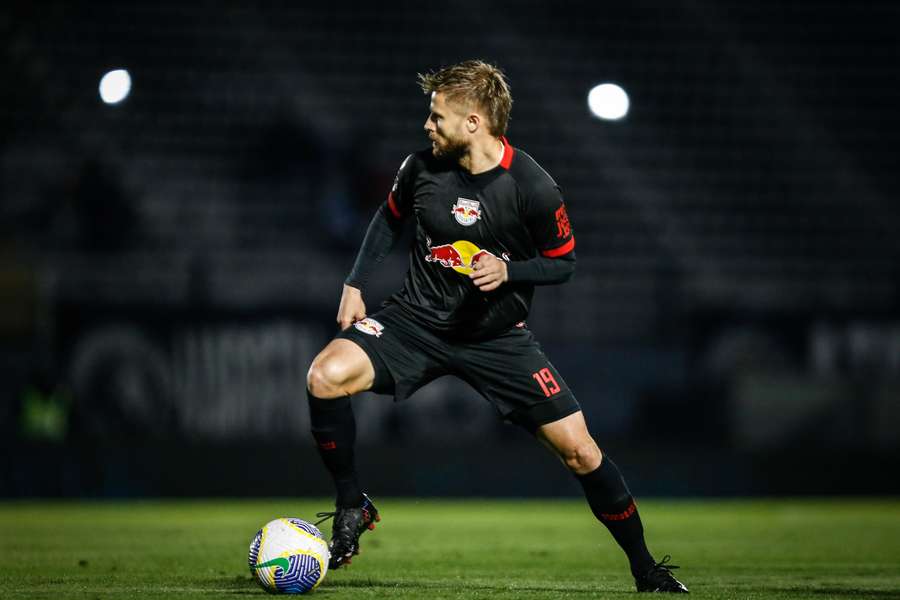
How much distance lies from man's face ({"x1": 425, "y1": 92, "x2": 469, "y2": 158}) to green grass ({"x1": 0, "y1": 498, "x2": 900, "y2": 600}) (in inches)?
71.7

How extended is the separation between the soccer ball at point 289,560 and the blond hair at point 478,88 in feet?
5.93

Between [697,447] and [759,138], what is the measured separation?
26.0ft

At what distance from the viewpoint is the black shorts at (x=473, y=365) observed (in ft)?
18.6

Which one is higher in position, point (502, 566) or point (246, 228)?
point (246, 228)

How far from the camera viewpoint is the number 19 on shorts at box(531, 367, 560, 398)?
5.66m

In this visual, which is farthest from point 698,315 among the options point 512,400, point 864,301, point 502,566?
point 512,400

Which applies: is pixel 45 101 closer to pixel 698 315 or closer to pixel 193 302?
pixel 193 302

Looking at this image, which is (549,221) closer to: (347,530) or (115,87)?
(347,530)

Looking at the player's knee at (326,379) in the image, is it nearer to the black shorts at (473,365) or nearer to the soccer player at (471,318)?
the soccer player at (471,318)

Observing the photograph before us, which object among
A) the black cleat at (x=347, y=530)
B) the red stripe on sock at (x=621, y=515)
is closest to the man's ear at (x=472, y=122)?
the black cleat at (x=347, y=530)

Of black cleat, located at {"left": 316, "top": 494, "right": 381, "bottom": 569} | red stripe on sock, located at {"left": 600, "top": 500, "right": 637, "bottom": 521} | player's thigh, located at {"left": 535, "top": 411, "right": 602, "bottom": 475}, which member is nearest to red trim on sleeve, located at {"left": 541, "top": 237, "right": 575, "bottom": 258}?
player's thigh, located at {"left": 535, "top": 411, "right": 602, "bottom": 475}

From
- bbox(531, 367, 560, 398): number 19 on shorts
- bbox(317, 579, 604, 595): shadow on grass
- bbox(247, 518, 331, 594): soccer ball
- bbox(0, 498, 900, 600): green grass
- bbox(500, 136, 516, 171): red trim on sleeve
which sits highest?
bbox(500, 136, 516, 171): red trim on sleeve

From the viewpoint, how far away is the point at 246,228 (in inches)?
713

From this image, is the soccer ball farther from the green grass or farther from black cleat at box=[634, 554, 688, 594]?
black cleat at box=[634, 554, 688, 594]
